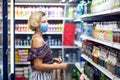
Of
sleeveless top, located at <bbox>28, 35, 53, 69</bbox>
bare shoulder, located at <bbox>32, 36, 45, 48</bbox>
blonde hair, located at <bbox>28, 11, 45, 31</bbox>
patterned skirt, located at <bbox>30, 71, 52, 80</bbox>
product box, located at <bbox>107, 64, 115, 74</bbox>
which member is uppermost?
blonde hair, located at <bbox>28, 11, 45, 31</bbox>

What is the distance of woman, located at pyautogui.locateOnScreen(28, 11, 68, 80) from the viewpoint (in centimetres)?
415

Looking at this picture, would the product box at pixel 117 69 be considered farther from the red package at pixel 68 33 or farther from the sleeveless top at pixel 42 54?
the red package at pixel 68 33

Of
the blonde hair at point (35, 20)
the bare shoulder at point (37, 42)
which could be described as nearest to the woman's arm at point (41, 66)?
the bare shoulder at point (37, 42)

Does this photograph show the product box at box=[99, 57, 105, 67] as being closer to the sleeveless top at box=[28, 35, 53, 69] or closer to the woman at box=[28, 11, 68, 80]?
the woman at box=[28, 11, 68, 80]

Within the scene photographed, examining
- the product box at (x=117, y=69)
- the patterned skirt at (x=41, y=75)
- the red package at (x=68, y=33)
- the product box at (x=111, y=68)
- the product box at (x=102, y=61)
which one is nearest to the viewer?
the product box at (x=117, y=69)

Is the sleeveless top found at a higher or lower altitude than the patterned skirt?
higher

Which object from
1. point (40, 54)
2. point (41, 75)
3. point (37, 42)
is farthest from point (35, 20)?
point (41, 75)

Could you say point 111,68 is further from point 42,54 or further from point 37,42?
point 37,42

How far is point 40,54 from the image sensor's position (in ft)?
13.6

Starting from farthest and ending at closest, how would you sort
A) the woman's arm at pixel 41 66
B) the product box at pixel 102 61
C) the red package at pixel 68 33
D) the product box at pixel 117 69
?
the red package at pixel 68 33 → the product box at pixel 102 61 → the woman's arm at pixel 41 66 → the product box at pixel 117 69

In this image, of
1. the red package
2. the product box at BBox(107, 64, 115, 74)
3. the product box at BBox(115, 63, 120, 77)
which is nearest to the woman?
the product box at BBox(107, 64, 115, 74)

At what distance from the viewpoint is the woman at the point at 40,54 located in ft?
13.6

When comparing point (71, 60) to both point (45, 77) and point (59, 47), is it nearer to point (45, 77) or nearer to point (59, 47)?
point (59, 47)

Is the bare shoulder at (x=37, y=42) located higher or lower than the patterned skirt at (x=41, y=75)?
higher
